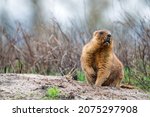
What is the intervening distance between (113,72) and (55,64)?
2.38 m

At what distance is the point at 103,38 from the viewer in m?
11.9

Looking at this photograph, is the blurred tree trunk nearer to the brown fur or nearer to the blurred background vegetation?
the blurred background vegetation

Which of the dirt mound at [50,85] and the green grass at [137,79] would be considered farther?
the green grass at [137,79]

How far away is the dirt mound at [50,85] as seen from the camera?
35.4ft

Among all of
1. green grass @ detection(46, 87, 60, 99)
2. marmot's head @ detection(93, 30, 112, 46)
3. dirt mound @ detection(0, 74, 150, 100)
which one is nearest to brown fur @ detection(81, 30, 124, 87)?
marmot's head @ detection(93, 30, 112, 46)

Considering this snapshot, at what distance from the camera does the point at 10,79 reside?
1161cm

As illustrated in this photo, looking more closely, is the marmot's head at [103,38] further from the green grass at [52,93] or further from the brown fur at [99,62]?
the green grass at [52,93]

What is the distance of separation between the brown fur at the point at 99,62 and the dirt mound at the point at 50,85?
301 millimetres

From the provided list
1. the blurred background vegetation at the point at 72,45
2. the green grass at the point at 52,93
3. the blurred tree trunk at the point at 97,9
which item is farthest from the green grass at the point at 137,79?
the blurred tree trunk at the point at 97,9

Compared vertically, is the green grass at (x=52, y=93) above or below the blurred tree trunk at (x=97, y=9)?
below

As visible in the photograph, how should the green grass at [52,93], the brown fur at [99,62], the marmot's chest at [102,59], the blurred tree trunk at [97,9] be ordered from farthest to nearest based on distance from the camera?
1. the blurred tree trunk at [97,9]
2. the marmot's chest at [102,59]
3. the brown fur at [99,62]
4. the green grass at [52,93]

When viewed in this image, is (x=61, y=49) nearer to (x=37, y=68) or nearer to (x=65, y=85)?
(x=37, y=68)

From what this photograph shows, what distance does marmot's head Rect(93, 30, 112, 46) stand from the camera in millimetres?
11797

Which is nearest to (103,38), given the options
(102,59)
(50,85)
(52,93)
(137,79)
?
(102,59)
